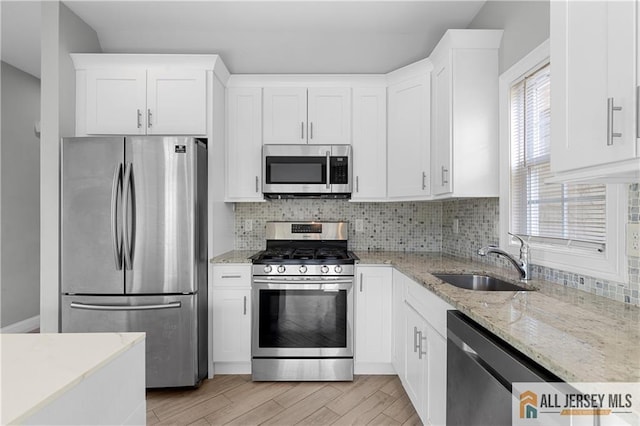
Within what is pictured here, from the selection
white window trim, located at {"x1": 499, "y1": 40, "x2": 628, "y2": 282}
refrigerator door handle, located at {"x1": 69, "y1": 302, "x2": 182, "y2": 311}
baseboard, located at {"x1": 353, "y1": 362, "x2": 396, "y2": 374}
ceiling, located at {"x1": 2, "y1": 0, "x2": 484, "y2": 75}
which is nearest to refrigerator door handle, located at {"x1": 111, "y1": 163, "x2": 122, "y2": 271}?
refrigerator door handle, located at {"x1": 69, "y1": 302, "x2": 182, "y2": 311}

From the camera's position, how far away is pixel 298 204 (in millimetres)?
3125

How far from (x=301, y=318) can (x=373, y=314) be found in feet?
1.85

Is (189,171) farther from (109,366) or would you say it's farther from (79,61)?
(109,366)

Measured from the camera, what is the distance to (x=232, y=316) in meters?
2.53

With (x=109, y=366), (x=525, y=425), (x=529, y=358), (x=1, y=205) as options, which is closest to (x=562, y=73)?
(x=529, y=358)

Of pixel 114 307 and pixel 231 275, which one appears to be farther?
pixel 231 275

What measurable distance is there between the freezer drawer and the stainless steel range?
1.58ft

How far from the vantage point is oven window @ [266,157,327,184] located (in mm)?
2768

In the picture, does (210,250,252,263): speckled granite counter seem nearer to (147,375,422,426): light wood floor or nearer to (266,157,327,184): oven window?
(266,157,327,184): oven window

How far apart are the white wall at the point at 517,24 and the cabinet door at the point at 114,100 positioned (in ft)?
8.70

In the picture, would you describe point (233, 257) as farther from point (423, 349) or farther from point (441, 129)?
point (441, 129)

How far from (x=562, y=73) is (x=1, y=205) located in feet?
15.4

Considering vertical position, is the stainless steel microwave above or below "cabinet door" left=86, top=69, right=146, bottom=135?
below

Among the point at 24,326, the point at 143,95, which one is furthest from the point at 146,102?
the point at 24,326
